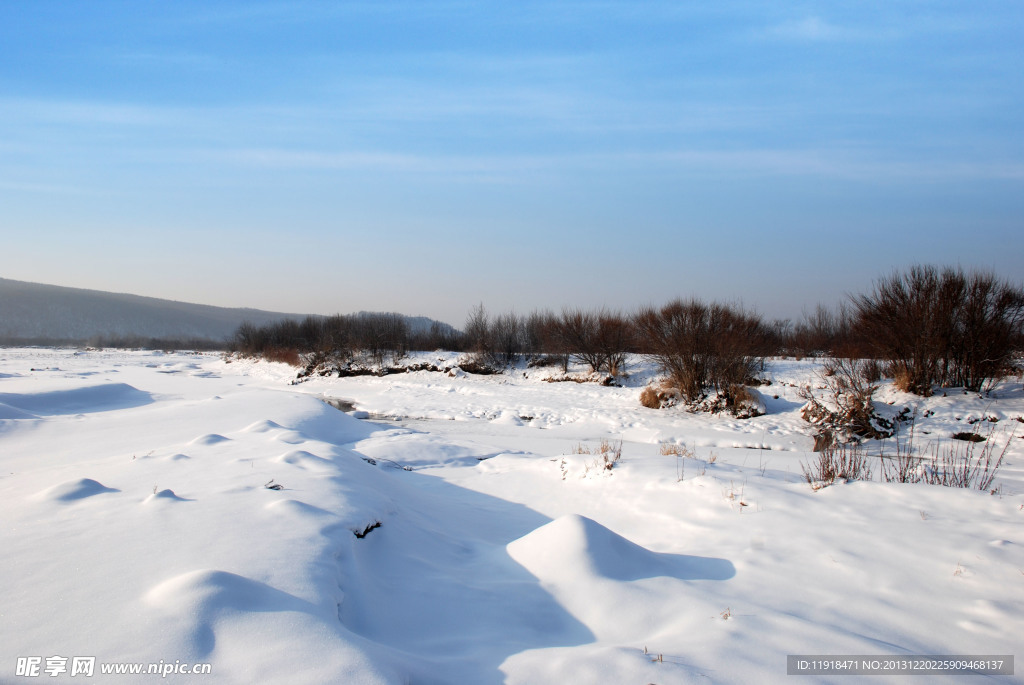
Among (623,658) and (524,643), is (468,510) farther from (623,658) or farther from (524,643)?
(623,658)

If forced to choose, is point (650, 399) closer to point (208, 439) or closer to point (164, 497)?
point (208, 439)

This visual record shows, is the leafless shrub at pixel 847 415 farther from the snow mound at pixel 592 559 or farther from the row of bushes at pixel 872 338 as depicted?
the snow mound at pixel 592 559

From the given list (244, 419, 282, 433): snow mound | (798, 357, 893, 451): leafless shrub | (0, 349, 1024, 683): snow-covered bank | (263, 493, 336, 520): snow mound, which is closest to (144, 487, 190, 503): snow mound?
(0, 349, 1024, 683): snow-covered bank

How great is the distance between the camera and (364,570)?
3.91 meters

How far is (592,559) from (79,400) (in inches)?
733

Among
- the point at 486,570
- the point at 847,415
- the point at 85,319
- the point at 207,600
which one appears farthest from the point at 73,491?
the point at 85,319

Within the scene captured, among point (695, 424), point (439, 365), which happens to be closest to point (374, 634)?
point (695, 424)

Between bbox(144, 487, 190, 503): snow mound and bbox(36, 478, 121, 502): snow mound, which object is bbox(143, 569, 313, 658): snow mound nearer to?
bbox(144, 487, 190, 503): snow mound

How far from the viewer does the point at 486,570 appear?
4.49 metres

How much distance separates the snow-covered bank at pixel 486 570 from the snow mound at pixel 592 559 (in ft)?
0.06

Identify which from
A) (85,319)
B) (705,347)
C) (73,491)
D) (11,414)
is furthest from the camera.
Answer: (85,319)

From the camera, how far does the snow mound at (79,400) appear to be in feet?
48.4

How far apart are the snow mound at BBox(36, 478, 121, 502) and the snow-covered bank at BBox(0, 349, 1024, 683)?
0.08 ft

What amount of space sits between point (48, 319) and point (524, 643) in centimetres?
14798
